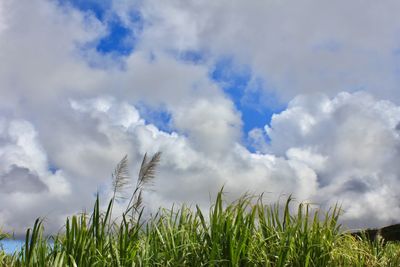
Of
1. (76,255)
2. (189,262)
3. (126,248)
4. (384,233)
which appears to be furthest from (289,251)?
(384,233)

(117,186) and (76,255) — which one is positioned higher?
(117,186)

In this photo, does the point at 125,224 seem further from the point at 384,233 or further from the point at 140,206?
the point at 384,233

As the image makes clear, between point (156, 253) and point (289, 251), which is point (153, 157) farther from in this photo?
point (289, 251)

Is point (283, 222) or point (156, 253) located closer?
point (156, 253)

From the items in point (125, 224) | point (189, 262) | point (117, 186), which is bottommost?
point (189, 262)

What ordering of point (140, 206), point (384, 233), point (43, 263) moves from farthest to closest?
1. point (384, 233)
2. point (140, 206)
3. point (43, 263)

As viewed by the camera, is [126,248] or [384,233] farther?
[384,233]

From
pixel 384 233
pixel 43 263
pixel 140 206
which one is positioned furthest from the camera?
pixel 384 233

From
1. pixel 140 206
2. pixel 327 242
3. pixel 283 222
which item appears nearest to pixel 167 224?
pixel 140 206

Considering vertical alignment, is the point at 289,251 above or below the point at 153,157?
below

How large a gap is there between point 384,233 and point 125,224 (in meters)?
15.6

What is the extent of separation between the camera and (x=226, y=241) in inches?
244

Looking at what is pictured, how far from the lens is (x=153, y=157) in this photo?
23.5 ft

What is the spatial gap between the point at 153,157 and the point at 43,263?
6.33ft
